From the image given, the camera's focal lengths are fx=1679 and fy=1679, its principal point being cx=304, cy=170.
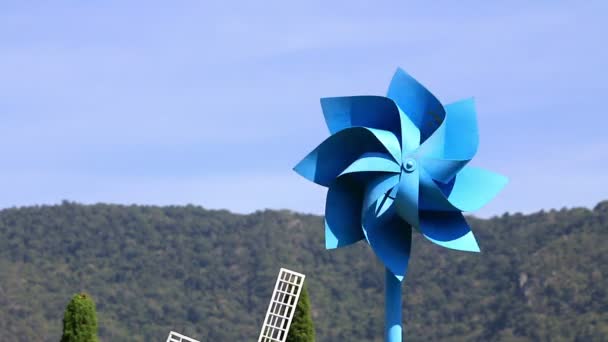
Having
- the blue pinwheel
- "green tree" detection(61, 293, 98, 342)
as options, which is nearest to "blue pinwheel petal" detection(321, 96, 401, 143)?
the blue pinwheel

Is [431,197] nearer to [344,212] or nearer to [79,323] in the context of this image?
[344,212]

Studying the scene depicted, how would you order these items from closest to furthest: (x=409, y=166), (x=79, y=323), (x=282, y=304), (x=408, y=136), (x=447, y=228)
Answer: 1. (x=409, y=166)
2. (x=408, y=136)
3. (x=447, y=228)
4. (x=282, y=304)
5. (x=79, y=323)

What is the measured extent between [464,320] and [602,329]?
68.7 ft

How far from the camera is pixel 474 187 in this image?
95.9 ft

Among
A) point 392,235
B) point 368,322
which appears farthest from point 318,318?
point 392,235

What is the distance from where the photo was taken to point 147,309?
121 meters

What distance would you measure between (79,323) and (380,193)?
6825 millimetres

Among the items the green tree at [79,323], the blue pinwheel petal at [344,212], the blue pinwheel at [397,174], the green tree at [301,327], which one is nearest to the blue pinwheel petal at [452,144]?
the blue pinwheel at [397,174]

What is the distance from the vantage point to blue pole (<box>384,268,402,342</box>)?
2908 centimetres

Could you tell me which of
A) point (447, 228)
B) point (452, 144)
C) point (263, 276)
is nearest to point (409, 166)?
point (452, 144)

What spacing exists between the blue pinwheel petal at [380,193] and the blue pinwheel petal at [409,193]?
13cm

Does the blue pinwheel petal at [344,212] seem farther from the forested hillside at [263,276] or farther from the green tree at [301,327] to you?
the forested hillside at [263,276]

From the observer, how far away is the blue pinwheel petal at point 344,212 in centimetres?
2955

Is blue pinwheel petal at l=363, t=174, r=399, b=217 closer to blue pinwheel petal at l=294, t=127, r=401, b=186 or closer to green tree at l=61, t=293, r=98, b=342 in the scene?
blue pinwheel petal at l=294, t=127, r=401, b=186
